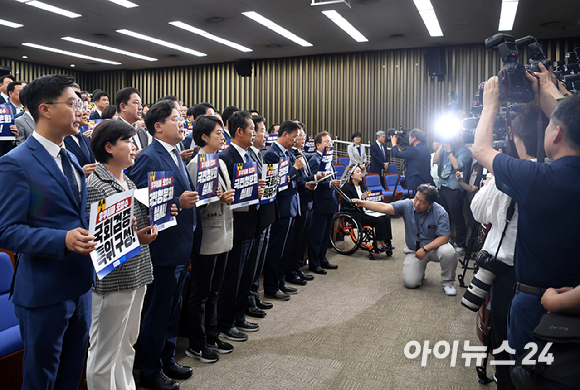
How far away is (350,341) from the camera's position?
9.97ft

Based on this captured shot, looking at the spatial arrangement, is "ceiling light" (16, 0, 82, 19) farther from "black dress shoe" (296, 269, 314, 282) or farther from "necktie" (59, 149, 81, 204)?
"necktie" (59, 149, 81, 204)

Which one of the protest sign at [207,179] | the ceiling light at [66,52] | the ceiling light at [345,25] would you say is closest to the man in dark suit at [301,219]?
the protest sign at [207,179]

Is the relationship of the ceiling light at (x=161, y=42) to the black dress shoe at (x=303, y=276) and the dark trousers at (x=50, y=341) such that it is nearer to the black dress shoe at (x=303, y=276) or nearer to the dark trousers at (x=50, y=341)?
the black dress shoe at (x=303, y=276)

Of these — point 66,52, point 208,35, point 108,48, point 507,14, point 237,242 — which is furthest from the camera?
point 66,52

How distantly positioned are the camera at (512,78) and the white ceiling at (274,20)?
5.55 meters

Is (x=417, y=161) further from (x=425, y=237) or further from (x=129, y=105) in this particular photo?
(x=129, y=105)

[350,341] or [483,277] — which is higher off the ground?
[483,277]

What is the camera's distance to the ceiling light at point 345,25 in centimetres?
775

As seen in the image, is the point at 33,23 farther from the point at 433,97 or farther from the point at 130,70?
the point at 433,97

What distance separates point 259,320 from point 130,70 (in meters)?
12.7

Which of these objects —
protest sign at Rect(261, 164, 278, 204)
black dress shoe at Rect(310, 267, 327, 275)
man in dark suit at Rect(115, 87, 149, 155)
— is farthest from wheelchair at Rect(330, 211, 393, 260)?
man in dark suit at Rect(115, 87, 149, 155)

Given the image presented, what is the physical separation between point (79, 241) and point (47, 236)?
0.36 ft

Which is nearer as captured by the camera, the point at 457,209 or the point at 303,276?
the point at 303,276

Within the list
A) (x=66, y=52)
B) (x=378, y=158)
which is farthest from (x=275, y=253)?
(x=66, y=52)
